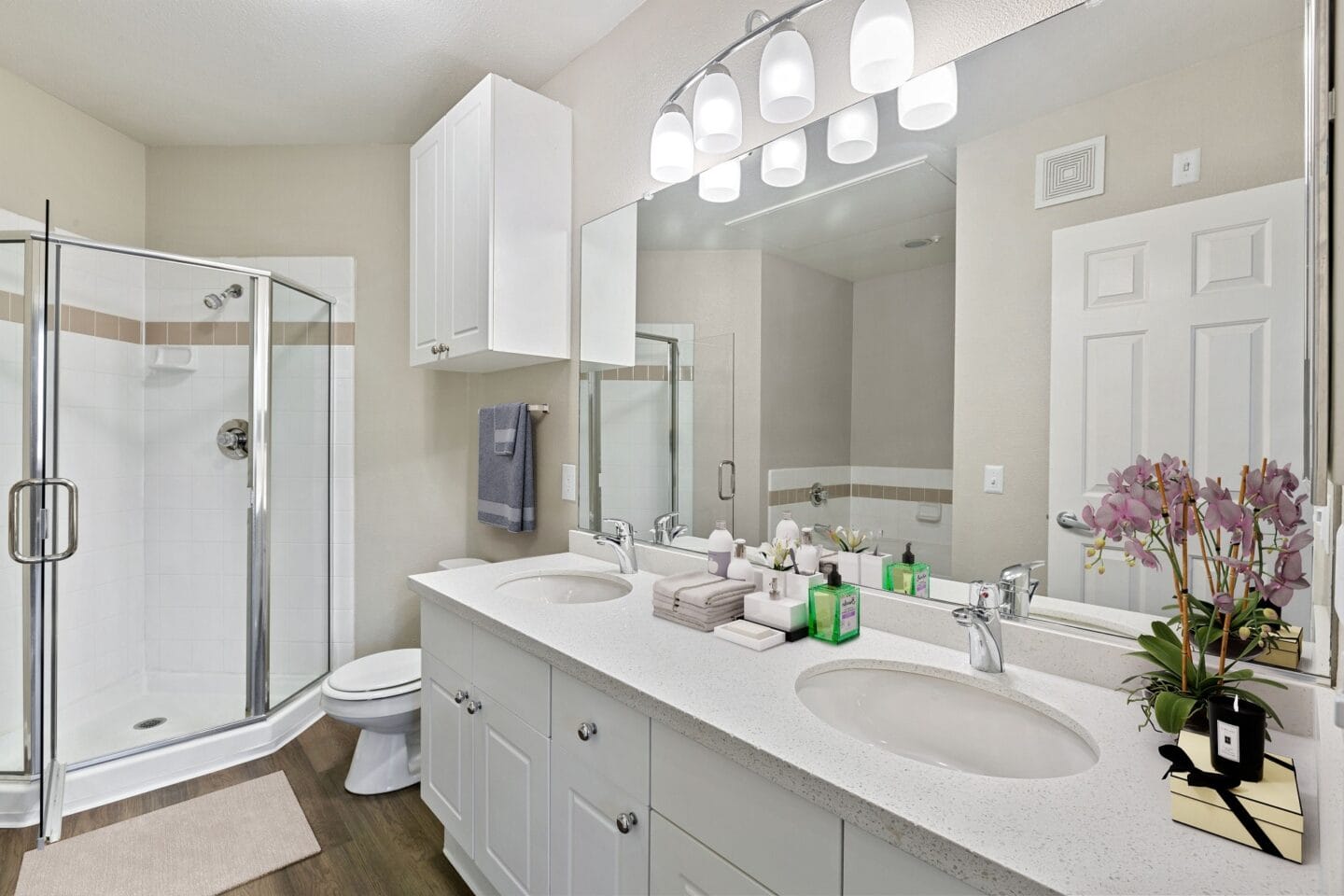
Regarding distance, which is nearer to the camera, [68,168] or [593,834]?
[593,834]

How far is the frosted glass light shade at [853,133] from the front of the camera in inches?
54.5

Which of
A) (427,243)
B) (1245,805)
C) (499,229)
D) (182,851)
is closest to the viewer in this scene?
(1245,805)

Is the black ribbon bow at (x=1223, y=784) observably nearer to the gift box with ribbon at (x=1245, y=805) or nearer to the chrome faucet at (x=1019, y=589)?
the gift box with ribbon at (x=1245, y=805)

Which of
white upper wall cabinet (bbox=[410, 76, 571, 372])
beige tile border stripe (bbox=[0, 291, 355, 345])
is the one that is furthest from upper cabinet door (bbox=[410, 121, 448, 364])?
beige tile border stripe (bbox=[0, 291, 355, 345])

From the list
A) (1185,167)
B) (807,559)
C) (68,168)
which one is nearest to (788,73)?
(1185,167)

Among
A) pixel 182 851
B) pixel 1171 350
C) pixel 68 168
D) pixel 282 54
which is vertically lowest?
pixel 182 851

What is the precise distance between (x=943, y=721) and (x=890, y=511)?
421 millimetres

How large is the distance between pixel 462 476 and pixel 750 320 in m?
1.92

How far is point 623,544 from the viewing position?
191 centimetres

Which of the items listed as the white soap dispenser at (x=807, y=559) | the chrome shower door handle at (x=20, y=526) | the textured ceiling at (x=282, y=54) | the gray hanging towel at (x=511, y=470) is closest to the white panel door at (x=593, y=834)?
the white soap dispenser at (x=807, y=559)

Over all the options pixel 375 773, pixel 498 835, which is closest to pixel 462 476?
pixel 375 773

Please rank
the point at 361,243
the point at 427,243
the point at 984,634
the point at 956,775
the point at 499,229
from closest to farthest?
the point at 956,775 → the point at 984,634 → the point at 499,229 → the point at 427,243 → the point at 361,243

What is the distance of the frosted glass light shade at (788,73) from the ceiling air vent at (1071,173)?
1.81 feet

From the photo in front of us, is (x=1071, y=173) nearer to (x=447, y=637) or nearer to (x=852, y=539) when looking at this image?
(x=852, y=539)
